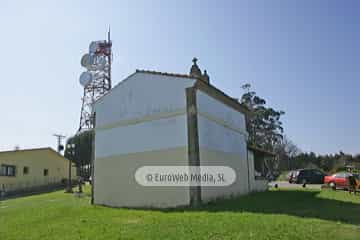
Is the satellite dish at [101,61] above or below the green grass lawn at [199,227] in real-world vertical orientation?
above

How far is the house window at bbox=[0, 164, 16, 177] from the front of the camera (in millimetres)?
32963

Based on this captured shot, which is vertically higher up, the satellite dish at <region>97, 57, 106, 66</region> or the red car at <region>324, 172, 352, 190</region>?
the satellite dish at <region>97, 57, 106, 66</region>

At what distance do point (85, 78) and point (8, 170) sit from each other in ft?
45.9

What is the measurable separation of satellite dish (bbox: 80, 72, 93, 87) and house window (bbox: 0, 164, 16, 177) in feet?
42.3

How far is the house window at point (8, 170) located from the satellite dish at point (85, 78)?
12.9 m

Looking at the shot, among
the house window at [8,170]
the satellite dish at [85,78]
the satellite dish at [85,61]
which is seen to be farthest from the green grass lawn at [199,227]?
the satellite dish at [85,61]

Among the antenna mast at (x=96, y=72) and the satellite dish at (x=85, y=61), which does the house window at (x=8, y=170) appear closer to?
the antenna mast at (x=96, y=72)

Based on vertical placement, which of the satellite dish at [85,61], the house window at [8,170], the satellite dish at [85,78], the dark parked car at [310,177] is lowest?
the dark parked car at [310,177]

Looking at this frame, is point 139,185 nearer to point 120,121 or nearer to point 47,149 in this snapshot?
point 120,121

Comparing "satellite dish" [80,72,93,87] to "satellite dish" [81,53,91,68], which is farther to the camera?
"satellite dish" [81,53,91,68]

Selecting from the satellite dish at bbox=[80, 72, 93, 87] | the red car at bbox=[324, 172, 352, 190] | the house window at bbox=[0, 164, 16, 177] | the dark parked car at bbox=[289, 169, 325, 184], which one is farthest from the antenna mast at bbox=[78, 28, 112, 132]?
the red car at bbox=[324, 172, 352, 190]

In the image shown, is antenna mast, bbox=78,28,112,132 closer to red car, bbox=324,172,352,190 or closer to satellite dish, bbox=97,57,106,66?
satellite dish, bbox=97,57,106,66

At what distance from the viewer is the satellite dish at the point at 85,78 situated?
35875 millimetres

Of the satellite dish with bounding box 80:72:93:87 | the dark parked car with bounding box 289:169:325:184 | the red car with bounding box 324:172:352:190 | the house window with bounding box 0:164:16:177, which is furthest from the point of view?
the satellite dish with bounding box 80:72:93:87
